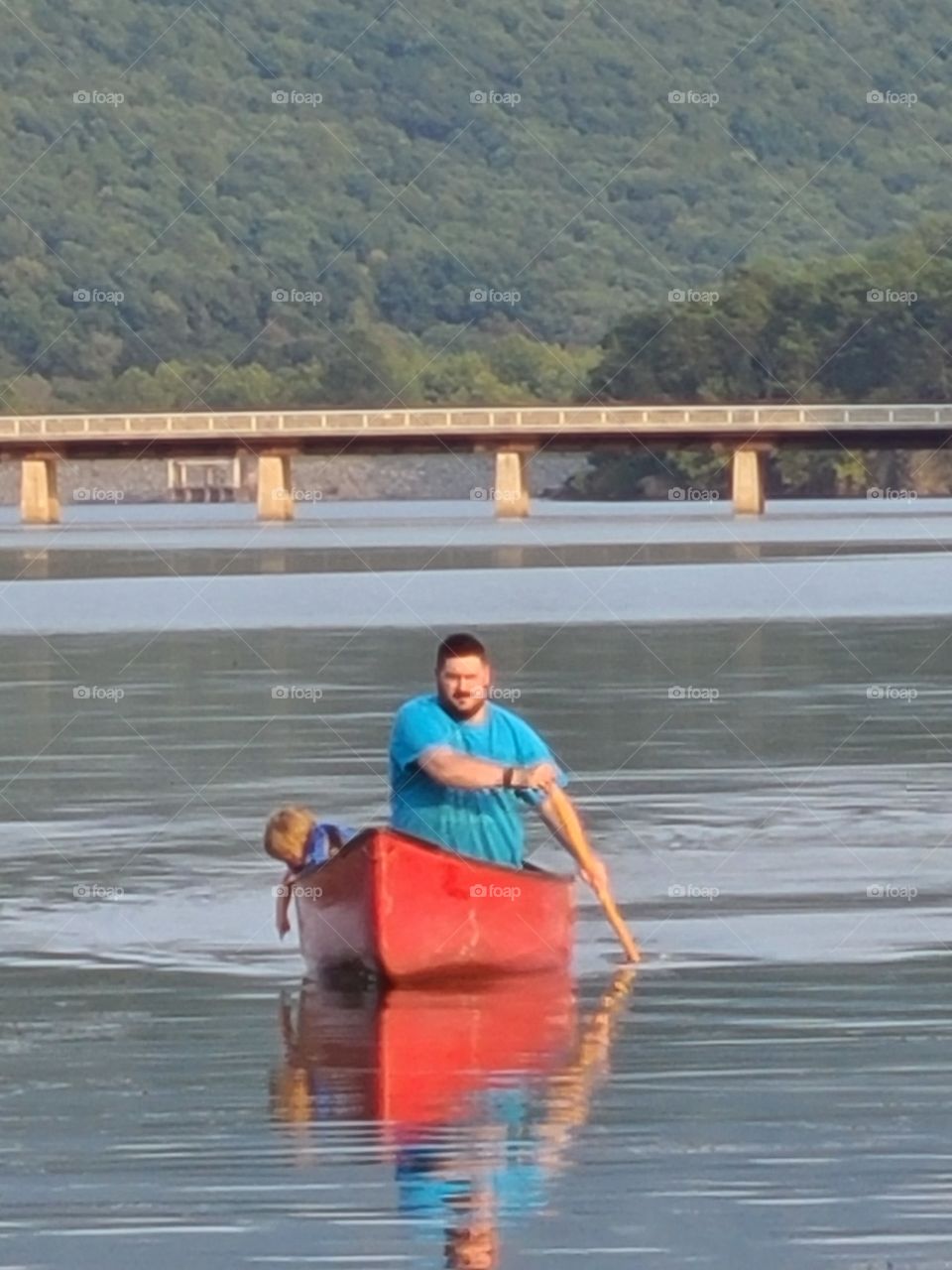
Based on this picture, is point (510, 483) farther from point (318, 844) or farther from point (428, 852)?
point (428, 852)

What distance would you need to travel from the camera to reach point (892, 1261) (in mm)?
10344

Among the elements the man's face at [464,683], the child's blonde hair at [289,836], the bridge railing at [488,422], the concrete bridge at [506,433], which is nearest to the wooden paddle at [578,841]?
the man's face at [464,683]

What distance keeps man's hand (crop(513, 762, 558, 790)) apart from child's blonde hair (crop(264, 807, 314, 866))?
5.26 feet

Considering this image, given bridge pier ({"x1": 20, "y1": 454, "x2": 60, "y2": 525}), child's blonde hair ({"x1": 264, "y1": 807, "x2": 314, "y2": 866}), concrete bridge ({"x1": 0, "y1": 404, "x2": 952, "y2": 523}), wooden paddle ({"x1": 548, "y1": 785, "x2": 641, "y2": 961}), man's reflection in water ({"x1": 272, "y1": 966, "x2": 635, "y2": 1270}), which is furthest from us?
bridge pier ({"x1": 20, "y1": 454, "x2": 60, "y2": 525})

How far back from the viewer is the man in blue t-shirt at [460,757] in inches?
603

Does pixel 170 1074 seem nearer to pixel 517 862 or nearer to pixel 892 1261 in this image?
pixel 517 862

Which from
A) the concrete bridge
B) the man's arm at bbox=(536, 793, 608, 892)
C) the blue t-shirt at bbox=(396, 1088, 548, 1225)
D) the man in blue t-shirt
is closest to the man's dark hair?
the man in blue t-shirt

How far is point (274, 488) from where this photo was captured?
391 ft

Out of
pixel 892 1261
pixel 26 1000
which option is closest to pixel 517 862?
pixel 26 1000

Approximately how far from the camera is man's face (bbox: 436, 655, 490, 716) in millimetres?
15133

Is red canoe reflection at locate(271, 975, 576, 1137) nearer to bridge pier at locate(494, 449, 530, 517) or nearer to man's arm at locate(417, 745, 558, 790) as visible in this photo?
man's arm at locate(417, 745, 558, 790)

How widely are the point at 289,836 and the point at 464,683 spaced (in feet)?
5.89

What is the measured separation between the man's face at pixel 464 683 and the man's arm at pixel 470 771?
19 cm

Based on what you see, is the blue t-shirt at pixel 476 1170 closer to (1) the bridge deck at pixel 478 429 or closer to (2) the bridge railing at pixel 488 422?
(1) the bridge deck at pixel 478 429
